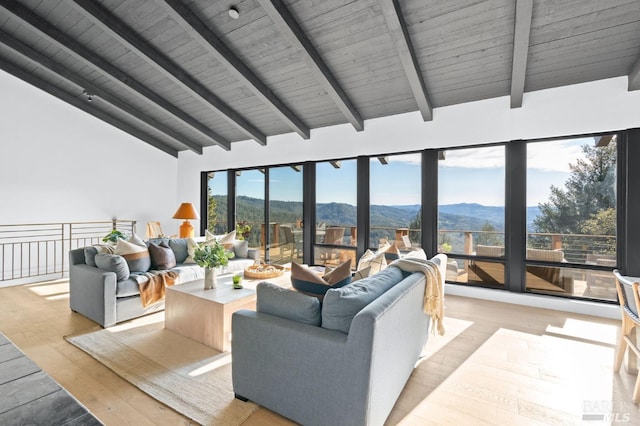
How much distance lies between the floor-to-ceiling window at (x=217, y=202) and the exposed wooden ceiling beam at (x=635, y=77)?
6926 millimetres

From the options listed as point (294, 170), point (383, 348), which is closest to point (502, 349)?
point (383, 348)

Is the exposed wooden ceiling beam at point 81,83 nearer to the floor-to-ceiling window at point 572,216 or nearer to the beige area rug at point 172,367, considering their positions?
the beige area rug at point 172,367

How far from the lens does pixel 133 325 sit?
339cm

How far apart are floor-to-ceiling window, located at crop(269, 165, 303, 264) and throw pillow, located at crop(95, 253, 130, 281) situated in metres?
3.24

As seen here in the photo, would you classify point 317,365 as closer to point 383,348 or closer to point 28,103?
point 383,348

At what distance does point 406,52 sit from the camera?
3.45 metres

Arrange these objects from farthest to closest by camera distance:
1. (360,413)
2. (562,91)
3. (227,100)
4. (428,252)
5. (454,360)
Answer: (227,100)
(428,252)
(562,91)
(454,360)
(360,413)

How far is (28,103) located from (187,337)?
5643 millimetres

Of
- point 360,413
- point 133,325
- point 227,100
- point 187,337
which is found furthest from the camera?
point 227,100

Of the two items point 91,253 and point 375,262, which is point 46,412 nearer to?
point 375,262

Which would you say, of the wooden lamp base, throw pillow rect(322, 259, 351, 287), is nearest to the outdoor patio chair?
throw pillow rect(322, 259, 351, 287)

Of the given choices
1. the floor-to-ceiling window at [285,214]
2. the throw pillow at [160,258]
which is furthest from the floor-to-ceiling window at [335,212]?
the throw pillow at [160,258]

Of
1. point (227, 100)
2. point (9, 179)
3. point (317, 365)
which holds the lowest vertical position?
point (317, 365)

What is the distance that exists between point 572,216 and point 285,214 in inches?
184
